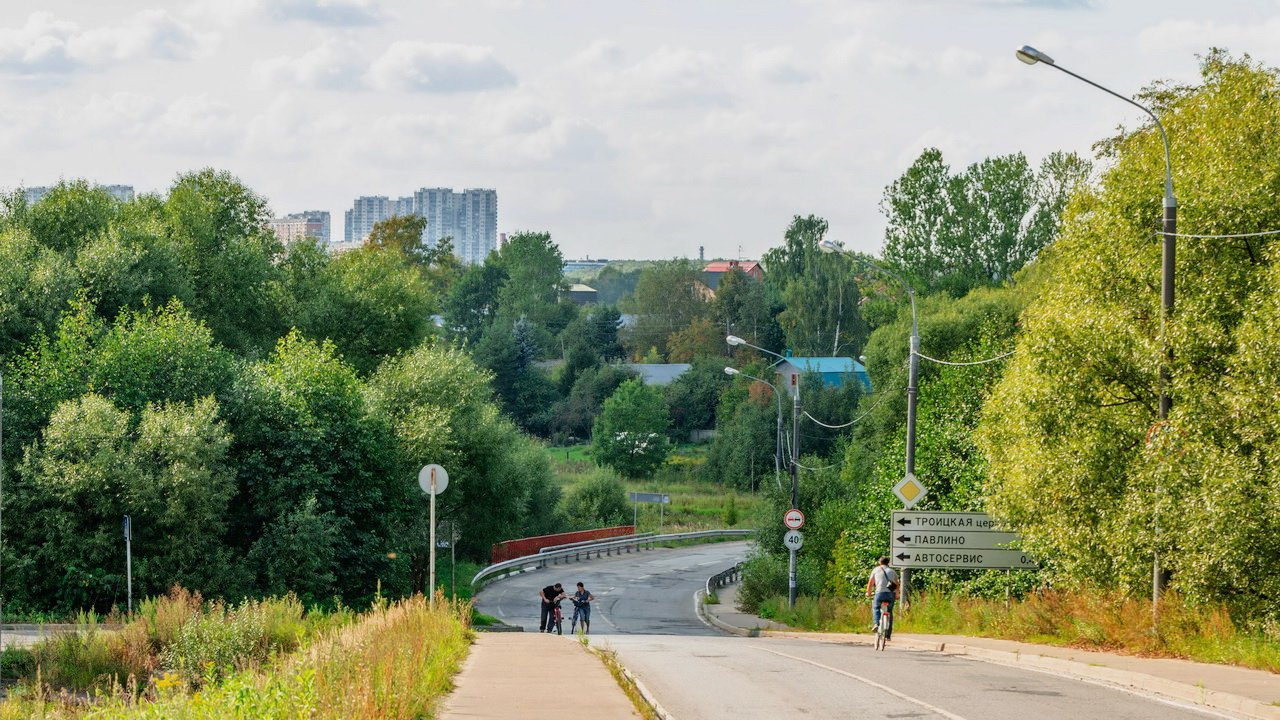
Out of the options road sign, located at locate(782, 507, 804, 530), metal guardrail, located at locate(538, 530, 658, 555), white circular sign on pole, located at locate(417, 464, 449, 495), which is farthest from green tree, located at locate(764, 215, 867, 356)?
white circular sign on pole, located at locate(417, 464, 449, 495)

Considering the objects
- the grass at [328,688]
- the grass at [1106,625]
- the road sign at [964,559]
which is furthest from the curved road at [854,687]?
the road sign at [964,559]

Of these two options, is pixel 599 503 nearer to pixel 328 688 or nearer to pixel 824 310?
pixel 824 310

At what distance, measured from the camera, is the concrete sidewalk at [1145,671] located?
12945mm

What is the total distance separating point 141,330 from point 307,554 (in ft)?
26.0

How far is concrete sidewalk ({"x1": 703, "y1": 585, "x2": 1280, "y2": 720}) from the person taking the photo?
1295cm

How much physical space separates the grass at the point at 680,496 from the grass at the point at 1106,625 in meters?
49.4

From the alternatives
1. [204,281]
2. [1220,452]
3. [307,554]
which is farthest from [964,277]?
[1220,452]

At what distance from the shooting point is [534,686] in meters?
13.9

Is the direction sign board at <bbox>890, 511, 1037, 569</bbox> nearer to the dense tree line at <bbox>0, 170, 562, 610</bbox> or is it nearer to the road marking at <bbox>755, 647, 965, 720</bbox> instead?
the road marking at <bbox>755, 647, 965, 720</bbox>

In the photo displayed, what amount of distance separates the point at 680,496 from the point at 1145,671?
71755 mm

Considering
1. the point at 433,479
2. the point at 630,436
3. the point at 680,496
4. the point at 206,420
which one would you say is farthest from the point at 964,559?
the point at 630,436

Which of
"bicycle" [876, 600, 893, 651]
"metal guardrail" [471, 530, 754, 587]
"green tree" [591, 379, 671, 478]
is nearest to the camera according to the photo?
"bicycle" [876, 600, 893, 651]

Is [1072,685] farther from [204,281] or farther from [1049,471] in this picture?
[204,281]

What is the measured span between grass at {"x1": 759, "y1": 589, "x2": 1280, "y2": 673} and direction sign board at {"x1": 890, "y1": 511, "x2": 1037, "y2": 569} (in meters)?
0.92
